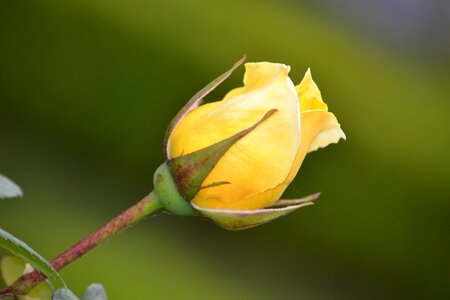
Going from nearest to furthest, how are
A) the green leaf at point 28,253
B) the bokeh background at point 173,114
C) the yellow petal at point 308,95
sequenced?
the green leaf at point 28,253, the yellow petal at point 308,95, the bokeh background at point 173,114

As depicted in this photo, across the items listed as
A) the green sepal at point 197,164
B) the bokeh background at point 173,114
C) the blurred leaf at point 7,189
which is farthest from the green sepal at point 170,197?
the bokeh background at point 173,114

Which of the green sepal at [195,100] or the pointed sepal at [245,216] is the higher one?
the green sepal at [195,100]

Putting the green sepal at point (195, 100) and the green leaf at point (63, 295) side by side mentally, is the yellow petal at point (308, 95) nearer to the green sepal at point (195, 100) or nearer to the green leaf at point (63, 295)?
the green sepal at point (195, 100)

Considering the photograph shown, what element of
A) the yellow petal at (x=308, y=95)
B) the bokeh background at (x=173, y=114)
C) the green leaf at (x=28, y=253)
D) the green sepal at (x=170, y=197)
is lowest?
the green leaf at (x=28, y=253)

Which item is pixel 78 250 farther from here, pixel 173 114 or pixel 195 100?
pixel 173 114

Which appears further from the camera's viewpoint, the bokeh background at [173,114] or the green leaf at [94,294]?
the bokeh background at [173,114]

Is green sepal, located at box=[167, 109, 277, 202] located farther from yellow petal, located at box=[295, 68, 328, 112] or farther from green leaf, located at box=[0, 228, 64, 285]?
green leaf, located at box=[0, 228, 64, 285]

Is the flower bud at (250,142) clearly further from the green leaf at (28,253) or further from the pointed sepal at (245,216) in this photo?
the green leaf at (28,253)

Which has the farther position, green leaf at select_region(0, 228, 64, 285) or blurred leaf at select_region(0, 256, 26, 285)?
blurred leaf at select_region(0, 256, 26, 285)

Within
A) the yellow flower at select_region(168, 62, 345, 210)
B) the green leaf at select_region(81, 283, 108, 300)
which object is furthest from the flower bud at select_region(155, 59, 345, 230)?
the green leaf at select_region(81, 283, 108, 300)

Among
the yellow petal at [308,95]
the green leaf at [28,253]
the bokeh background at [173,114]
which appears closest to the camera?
the green leaf at [28,253]
